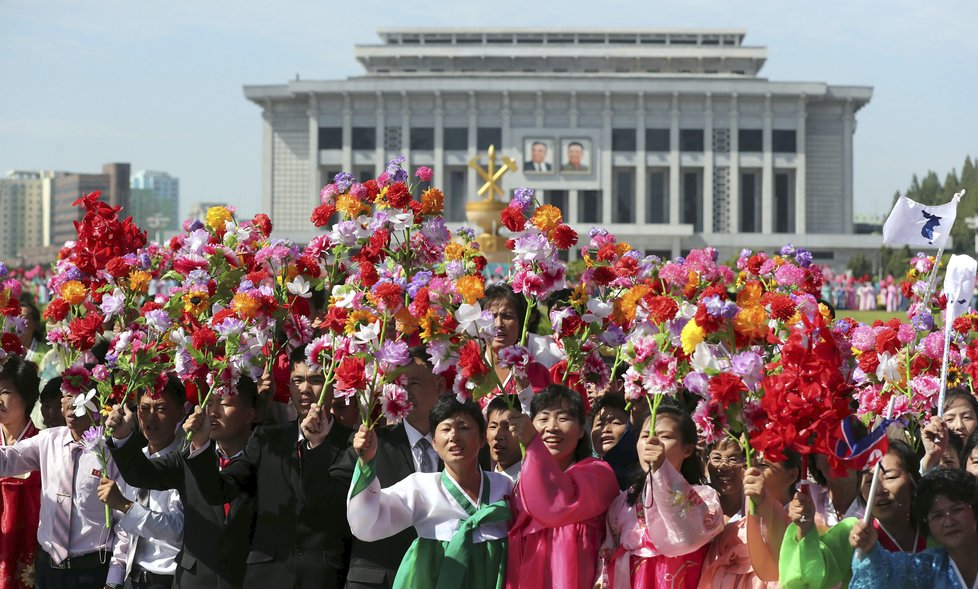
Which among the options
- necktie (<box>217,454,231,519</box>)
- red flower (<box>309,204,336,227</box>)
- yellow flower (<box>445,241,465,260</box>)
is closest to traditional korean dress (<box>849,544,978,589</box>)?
yellow flower (<box>445,241,465,260</box>)

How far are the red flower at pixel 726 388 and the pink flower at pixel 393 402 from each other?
1040mm

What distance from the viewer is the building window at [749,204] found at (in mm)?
56188

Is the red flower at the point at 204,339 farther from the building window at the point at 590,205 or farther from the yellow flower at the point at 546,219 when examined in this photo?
the building window at the point at 590,205

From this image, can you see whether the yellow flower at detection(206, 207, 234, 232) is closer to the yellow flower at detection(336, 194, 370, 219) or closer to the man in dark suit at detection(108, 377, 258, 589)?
the yellow flower at detection(336, 194, 370, 219)

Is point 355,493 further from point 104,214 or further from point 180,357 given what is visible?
point 104,214

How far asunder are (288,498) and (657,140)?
52207 millimetres

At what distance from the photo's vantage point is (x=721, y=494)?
4.14m

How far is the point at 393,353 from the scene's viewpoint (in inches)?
152

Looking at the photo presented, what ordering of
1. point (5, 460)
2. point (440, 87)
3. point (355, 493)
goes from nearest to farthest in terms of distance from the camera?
point (355, 493), point (5, 460), point (440, 87)

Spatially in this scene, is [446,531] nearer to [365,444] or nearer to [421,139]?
[365,444]

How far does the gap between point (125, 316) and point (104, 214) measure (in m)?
0.46

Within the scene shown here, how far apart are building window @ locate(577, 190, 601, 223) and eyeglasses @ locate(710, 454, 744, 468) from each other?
5120cm

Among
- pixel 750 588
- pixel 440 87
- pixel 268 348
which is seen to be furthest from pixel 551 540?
pixel 440 87

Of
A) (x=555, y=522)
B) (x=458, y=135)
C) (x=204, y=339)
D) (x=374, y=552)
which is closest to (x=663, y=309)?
(x=555, y=522)
